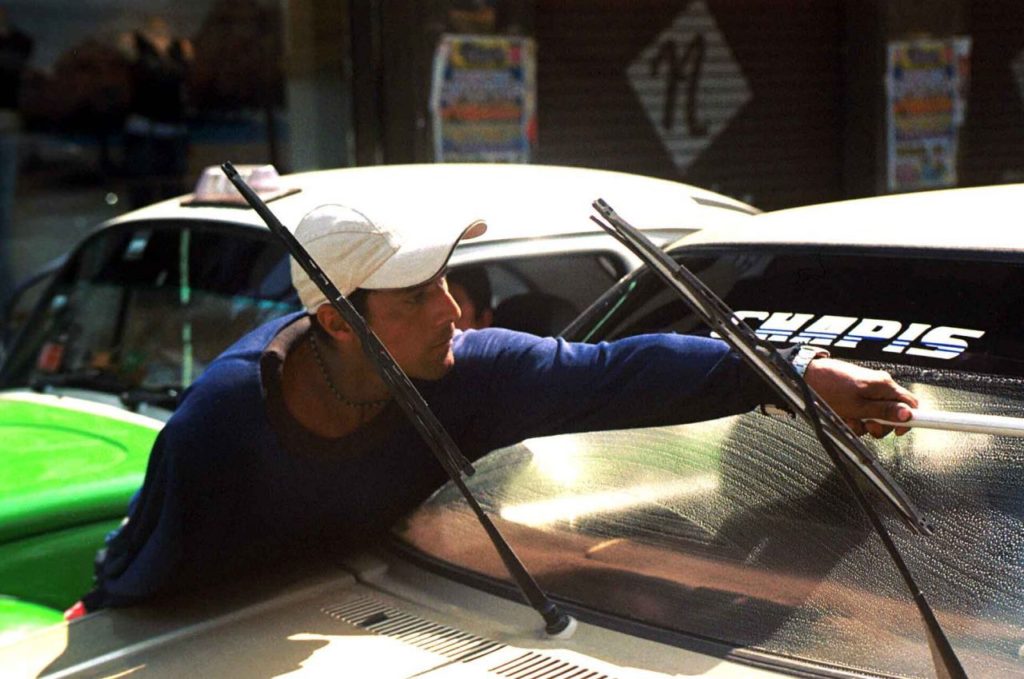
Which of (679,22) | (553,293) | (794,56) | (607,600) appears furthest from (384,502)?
(794,56)

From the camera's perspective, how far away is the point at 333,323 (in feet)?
8.19

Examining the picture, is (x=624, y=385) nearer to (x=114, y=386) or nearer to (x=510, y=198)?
(x=510, y=198)

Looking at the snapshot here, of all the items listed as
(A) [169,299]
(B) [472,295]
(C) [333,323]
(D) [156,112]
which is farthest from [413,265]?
(D) [156,112]

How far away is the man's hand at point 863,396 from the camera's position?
2199mm

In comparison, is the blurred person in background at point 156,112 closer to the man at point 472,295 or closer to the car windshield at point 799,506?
the man at point 472,295

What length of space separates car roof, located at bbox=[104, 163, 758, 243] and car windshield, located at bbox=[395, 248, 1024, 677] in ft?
3.99

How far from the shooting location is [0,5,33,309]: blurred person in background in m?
8.39

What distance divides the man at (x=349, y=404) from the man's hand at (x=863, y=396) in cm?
15

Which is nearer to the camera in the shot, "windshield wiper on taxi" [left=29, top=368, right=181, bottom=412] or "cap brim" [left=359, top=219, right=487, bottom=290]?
"cap brim" [left=359, top=219, right=487, bottom=290]

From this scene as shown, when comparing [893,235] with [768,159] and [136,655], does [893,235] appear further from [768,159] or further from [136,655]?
[768,159]

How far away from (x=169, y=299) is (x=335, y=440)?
82.8 inches

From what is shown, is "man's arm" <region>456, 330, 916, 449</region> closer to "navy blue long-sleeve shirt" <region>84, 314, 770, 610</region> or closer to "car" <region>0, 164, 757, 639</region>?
"navy blue long-sleeve shirt" <region>84, 314, 770, 610</region>

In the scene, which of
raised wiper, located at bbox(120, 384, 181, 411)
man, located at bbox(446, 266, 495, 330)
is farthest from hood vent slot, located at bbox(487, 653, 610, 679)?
raised wiper, located at bbox(120, 384, 181, 411)

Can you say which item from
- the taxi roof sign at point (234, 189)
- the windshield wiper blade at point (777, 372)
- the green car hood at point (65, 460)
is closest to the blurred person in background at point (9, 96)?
the taxi roof sign at point (234, 189)
